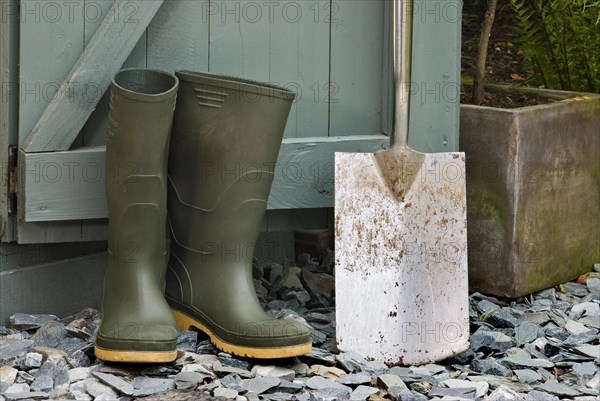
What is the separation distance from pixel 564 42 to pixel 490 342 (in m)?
0.98

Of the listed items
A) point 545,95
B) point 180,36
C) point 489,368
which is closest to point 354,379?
point 489,368

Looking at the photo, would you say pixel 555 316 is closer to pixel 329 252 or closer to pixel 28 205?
pixel 329 252

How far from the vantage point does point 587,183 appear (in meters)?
2.88

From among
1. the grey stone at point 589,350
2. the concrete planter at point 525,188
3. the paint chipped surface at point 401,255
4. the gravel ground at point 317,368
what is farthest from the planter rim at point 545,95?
the grey stone at point 589,350

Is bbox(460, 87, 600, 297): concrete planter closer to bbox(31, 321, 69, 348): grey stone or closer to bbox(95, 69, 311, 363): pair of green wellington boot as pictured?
bbox(95, 69, 311, 363): pair of green wellington boot

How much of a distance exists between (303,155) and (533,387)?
0.71m

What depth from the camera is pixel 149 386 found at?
2.08 meters

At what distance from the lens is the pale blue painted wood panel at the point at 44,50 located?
2.33 meters

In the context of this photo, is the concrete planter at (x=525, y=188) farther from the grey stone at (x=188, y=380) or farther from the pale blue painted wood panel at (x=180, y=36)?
the grey stone at (x=188, y=380)

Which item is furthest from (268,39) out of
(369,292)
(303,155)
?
(369,292)

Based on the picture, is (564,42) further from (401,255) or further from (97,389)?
(97,389)

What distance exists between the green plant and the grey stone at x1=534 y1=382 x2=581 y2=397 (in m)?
1.05

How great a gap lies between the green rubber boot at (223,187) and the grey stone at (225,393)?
0.49 ft

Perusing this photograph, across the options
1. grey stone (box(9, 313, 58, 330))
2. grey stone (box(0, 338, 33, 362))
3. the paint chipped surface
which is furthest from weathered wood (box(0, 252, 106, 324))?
the paint chipped surface
